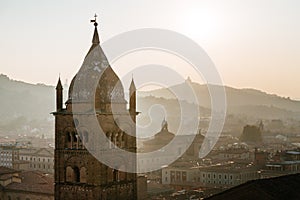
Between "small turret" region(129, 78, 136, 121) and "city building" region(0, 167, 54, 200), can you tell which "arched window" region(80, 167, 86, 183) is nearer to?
"small turret" region(129, 78, 136, 121)

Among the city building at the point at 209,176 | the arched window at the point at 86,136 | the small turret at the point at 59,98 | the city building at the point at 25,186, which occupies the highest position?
the small turret at the point at 59,98

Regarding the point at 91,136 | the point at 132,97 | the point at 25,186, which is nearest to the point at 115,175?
the point at 91,136

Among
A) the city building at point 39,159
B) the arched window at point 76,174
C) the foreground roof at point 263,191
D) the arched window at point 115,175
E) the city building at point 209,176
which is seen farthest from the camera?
the city building at point 39,159

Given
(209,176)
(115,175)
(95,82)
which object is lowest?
(209,176)

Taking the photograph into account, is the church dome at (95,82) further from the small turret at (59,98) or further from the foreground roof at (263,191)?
the foreground roof at (263,191)

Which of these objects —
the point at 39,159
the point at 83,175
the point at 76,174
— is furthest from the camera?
the point at 39,159

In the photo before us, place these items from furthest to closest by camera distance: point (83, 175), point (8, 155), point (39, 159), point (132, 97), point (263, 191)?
point (8, 155) < point (39, 159) < point (132, 97) < point (83, 175) < point (263, 191)

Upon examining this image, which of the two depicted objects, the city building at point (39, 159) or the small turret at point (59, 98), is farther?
the city building at point (39, 159)

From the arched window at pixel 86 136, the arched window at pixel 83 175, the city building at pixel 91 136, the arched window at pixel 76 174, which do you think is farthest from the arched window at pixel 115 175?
the arched window at pixel 86 136

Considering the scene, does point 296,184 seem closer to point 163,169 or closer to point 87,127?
point 87,127

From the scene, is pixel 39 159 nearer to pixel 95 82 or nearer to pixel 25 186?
pixel 25 186

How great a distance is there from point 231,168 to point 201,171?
3226 mm

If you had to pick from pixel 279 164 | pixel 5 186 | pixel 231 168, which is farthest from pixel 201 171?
pixel 5 186

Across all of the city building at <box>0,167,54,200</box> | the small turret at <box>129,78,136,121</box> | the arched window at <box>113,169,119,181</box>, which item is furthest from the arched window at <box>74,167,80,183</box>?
the city building at <box>0,167,54,200</box>
